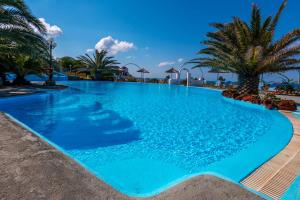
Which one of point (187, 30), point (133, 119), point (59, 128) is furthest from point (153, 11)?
point (59, 128)

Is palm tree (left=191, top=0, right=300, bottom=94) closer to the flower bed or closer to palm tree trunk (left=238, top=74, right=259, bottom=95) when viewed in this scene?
palm tree trunk (left=238, top=74, right=259, bottom=95)

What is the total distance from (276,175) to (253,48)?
10532 mm

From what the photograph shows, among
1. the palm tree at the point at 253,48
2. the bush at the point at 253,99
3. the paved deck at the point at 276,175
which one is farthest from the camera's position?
the bush at the point at 253,99

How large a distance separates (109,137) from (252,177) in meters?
3.42

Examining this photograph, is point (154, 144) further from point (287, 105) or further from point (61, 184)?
point (287, 105)

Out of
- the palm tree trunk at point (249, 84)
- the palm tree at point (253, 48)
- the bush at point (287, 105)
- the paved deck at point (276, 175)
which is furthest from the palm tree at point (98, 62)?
the paved deck at point (276, 175)

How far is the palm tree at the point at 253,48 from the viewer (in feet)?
32.6

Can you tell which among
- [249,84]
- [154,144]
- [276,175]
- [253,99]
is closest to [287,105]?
[253,99]

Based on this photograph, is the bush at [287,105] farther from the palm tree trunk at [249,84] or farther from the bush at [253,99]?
the palm tree trunk at [249,84]

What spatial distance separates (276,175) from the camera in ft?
8.66

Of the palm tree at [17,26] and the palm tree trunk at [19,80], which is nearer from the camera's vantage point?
the palm tree at [17,26]

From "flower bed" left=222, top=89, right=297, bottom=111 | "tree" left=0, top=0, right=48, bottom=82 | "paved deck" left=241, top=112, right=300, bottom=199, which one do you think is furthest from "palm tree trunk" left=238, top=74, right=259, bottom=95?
"tree" left=0, top=0, right=48, bottom=82

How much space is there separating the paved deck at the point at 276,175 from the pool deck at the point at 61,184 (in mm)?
428

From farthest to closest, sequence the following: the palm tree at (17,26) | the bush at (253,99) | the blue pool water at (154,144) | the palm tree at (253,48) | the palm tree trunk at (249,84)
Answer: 1. the palm tree trunk at (249,84)
2. the bush at (253,99)
3. the palm tree at (253,48)
4. the palm tree at (17,26)
5. the blue pool water at (154,144)
